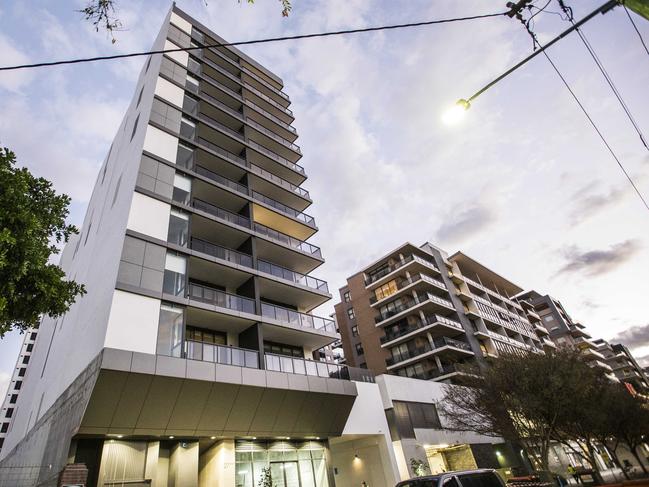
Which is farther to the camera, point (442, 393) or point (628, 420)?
point (628, 420)

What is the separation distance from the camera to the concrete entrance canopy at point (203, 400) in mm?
13469

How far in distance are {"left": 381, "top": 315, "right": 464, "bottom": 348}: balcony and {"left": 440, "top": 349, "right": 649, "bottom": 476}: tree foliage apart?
13.3 metres

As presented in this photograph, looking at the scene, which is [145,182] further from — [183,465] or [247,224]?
[183,465]

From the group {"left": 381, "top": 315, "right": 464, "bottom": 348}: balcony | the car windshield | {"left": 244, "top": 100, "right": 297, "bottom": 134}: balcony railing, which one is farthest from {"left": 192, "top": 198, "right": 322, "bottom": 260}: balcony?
{"left": 381, "top": 315, "right": 464, "bottom": 348}: balcony

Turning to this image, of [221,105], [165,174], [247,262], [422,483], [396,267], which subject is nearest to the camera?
[422,483]

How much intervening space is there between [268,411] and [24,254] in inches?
485

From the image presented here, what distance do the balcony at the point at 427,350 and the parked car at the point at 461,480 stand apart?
3358cm

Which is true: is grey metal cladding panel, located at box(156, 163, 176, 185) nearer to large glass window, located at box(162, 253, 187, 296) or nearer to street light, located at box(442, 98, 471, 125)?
large glass window, located at box(162, 253, 187, 296)

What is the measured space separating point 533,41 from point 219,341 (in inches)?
750

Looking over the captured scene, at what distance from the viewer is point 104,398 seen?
43.7 feet

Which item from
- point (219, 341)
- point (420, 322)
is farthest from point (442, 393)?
point (219, 341)

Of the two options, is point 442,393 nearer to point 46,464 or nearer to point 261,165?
point 261,165

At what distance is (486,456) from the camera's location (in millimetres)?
31328

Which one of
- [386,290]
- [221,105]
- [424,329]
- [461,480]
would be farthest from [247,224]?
[386,290]
